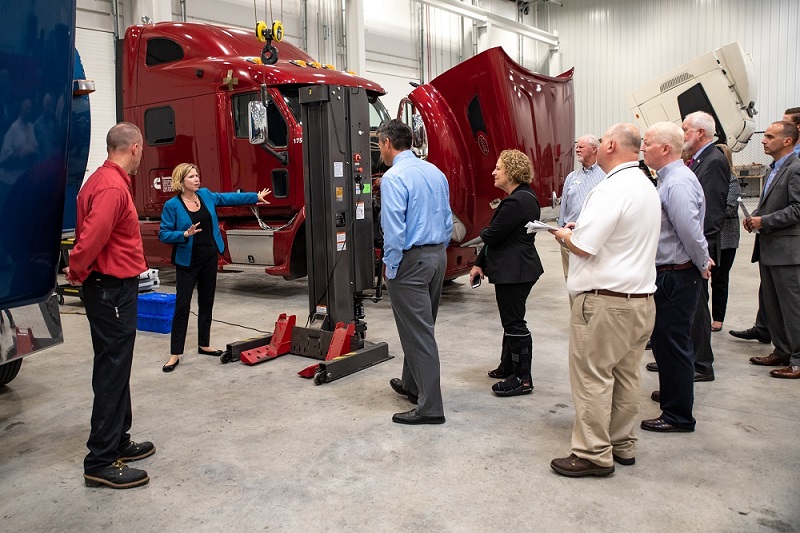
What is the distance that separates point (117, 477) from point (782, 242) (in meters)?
4.35

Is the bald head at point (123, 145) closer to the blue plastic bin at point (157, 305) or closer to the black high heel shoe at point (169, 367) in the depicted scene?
the black high heel shoe at point (169, 367)

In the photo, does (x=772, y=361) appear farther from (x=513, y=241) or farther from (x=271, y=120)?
(x=271, y=120)

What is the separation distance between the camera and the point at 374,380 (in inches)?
183

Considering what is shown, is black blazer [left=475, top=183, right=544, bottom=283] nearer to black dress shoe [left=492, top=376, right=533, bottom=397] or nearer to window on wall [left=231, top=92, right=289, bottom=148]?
black dress shoe [left=492, top=376, right=533, bottom=397]

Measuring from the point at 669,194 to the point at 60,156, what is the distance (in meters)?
3.02

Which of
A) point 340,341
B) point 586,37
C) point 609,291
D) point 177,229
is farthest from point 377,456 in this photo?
point 586,37

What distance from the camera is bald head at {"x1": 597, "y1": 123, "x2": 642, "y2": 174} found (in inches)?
117

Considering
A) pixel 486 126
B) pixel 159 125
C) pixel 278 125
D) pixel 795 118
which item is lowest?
pixel 795 118

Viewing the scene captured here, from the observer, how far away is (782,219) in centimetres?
438

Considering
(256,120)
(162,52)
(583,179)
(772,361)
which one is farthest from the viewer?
(162,52)

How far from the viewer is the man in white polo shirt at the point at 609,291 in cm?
288

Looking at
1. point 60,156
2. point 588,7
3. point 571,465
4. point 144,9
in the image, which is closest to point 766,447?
point 571,465

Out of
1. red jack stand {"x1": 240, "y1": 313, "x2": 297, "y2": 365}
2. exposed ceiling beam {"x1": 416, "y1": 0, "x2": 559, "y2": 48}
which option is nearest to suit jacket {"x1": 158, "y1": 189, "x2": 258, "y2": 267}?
red jack stand {"x1": 240, "y1": 313, "x2": 297, "y2": 365}

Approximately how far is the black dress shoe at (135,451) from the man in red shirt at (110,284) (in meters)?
0.19
